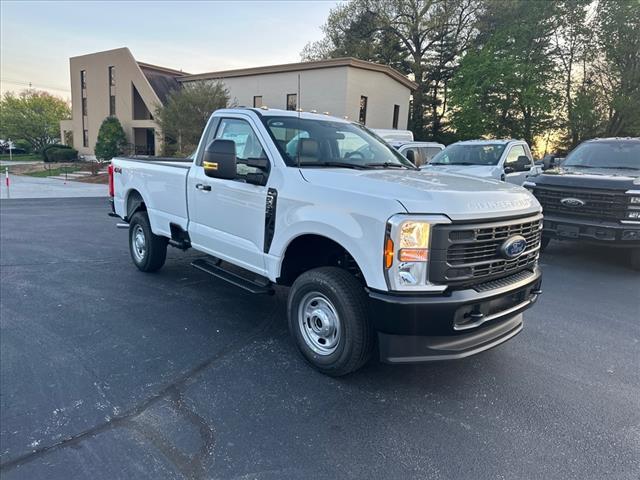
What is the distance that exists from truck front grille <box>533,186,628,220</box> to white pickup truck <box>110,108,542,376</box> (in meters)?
3.84

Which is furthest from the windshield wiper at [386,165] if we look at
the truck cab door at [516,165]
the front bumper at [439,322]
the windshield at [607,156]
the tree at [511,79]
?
the tree at [511,79]

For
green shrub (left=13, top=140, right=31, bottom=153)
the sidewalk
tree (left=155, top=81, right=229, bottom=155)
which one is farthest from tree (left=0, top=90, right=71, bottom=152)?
the sidewalk

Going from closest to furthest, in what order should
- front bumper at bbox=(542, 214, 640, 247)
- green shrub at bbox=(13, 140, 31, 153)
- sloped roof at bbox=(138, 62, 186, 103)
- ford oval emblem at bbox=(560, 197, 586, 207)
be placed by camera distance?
front bumper at bbox=(542, 214, 640, 247)
ford oval emblem at bbox=(560, 197, 586, 207)
sloped roof at bbox=(138, 62, 186, 103)
green shrub at bbox=(13, 140, 31, 153)

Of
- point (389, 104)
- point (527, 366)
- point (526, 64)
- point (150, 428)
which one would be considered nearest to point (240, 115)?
point (150, 428)

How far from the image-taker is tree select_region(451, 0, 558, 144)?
2723cm

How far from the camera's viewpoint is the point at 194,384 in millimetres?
3434

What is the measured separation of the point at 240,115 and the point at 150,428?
3.05 metres

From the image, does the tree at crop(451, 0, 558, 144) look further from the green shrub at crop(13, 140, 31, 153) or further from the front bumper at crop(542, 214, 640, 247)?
the green shrub at crop(13, 140, 31, 153)

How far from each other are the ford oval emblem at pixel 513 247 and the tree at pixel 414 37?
32.1 m

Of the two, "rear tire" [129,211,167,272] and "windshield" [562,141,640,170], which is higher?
"windshield" [562,141,640,170]

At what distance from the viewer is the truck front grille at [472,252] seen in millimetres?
2959

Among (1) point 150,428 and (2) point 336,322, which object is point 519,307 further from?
(1) point 150,428

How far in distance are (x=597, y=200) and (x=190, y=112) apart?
19296mm

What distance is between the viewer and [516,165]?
32.5ft
